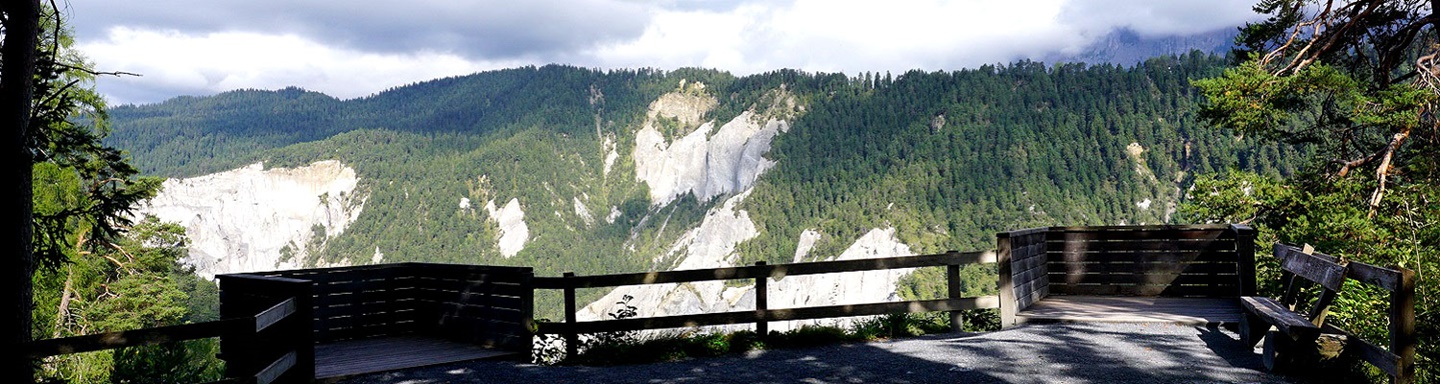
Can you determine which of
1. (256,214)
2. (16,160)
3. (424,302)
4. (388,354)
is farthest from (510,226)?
(16,160)

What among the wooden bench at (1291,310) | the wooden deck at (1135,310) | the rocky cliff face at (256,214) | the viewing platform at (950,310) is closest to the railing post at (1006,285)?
the viewing platform at (950,310)

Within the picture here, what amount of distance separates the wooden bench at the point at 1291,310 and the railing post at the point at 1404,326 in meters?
0.47

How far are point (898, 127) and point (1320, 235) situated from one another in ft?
530

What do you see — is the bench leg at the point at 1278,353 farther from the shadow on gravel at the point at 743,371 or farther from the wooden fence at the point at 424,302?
the wooden fence at the point at 424,302

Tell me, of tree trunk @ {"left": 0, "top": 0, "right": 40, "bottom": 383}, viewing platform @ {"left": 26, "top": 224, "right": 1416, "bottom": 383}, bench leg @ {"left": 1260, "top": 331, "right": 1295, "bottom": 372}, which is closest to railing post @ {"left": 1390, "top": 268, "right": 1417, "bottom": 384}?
viewing platform @ {"left": 26, "top": 224, "right": 1416, "bottom": 383}

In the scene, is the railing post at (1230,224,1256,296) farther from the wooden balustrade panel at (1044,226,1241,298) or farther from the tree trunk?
the tree trunk

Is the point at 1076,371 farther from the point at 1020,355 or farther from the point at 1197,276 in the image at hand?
the point at 1197,276

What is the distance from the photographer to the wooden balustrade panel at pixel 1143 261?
11.0 meters

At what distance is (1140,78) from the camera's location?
157250 millimetres

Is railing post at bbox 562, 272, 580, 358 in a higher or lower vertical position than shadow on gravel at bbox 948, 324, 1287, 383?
Answer: higher

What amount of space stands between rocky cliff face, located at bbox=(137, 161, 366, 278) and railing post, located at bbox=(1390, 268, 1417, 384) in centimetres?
19995

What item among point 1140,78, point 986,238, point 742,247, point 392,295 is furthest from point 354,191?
point 392,295

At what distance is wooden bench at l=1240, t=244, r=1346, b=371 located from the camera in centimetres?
605

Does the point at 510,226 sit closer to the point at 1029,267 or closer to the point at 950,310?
the point at 1029,267
